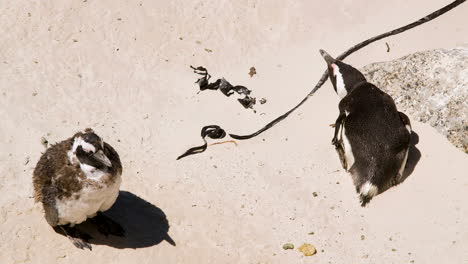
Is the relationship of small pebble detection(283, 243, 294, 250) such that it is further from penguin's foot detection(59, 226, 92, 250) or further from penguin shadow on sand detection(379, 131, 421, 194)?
penguin's foot detection(59, 226, 92, 250)

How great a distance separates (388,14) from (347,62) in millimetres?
955

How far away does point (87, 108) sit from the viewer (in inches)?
250

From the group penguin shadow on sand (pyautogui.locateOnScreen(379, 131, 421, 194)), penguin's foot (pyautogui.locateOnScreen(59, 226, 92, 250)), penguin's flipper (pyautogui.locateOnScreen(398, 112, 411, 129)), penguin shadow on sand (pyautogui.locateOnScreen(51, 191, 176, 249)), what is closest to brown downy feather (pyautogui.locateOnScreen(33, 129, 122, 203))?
penguin's foot (pyautogui.locateOnScreen(59, 226, 92, 250))

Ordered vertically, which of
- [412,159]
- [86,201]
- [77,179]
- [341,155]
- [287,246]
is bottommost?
[412,159]

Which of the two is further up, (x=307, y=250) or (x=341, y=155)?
(x=341, y=155)

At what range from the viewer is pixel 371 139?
5.64 m

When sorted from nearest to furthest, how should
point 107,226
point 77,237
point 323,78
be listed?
1. point 77,237
2. point 107,226
3. point 323,78

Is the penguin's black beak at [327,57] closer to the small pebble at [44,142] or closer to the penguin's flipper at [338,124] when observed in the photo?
the penguin's flipper at [338,124]

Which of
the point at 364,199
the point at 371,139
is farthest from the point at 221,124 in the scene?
the point at 364,199

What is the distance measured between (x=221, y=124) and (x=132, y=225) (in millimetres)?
1724

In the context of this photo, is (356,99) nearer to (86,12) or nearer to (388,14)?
(388,14)

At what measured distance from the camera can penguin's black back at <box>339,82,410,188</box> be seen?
5.54 meters

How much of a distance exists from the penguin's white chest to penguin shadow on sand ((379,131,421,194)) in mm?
2477

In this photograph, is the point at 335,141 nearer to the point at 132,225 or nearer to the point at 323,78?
the point at 323,78
